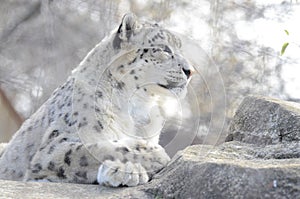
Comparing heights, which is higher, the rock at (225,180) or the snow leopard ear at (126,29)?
the snow leopard ear at (126,29)

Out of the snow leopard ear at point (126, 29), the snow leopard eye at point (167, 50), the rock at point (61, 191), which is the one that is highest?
the snow leopard ear at point (126, 29)

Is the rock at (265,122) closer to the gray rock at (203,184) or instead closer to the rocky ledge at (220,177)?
the rocky ledge at (220,177)

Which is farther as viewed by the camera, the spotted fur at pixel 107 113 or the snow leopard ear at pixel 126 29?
the snow leopard ear at pixel 126 29

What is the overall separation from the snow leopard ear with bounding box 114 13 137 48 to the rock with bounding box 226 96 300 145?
2.28 feet

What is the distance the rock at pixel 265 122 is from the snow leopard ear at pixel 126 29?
696 millimetres

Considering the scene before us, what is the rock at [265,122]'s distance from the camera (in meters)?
2.31

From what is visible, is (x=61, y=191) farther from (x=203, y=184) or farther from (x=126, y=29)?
(x=126, y=29)


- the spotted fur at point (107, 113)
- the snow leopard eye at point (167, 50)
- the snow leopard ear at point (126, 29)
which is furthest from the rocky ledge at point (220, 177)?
the snow leopard ear at point (126, 29)

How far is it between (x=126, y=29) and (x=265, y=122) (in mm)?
770

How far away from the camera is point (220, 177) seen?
4.77ft

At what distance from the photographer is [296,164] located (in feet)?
4.67

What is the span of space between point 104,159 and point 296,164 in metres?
0.69

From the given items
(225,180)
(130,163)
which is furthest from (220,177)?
(130,163)

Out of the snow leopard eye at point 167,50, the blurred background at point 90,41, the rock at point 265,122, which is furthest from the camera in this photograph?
the blurred background at point 90,41
